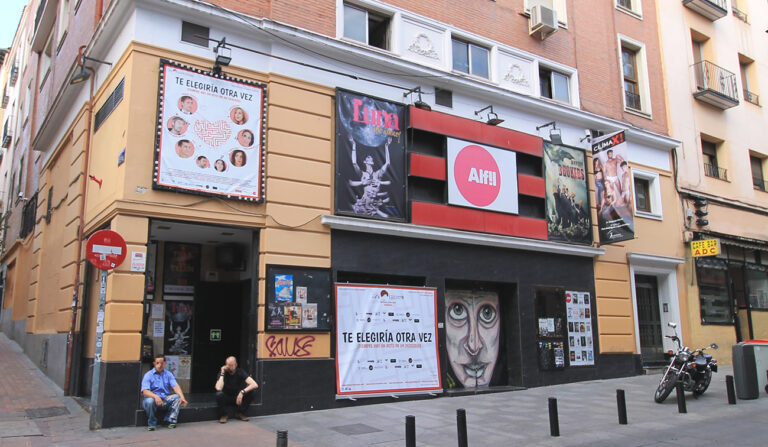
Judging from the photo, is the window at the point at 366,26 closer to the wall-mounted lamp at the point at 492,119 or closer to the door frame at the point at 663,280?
the wall-mounted lamp at the point at 492,119

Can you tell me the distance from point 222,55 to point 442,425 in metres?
8.23

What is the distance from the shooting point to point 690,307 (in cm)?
1872

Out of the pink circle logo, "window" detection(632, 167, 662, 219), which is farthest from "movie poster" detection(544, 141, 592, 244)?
"window" detection(632, 167, 662, 219)

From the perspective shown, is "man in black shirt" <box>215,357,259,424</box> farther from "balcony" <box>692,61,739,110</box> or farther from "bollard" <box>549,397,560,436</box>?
"balcony" <box>692,61,739,110</box>

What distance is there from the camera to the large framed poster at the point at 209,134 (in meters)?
11.0

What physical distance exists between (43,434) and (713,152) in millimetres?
22452

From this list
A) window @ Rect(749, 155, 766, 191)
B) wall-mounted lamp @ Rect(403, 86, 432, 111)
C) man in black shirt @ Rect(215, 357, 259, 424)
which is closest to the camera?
man in black shirt @ Rect(215, 357, 259, 424)

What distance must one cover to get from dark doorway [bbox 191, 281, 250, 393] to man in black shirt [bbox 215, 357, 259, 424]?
338 cm

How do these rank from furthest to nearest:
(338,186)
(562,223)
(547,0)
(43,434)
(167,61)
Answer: (547,0) < (562,223) < (338,186) < (167,61) < (43,434)

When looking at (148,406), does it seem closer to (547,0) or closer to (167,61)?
(167,61)

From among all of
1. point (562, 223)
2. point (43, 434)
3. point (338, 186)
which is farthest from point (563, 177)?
point (43, 434)

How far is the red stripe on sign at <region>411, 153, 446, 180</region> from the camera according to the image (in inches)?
546

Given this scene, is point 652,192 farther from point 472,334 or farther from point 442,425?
point 442,425

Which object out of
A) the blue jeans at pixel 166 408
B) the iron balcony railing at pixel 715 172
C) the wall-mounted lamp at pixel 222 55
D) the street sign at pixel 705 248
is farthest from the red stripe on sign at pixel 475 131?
the iron balcony railing at pixel 715 172
